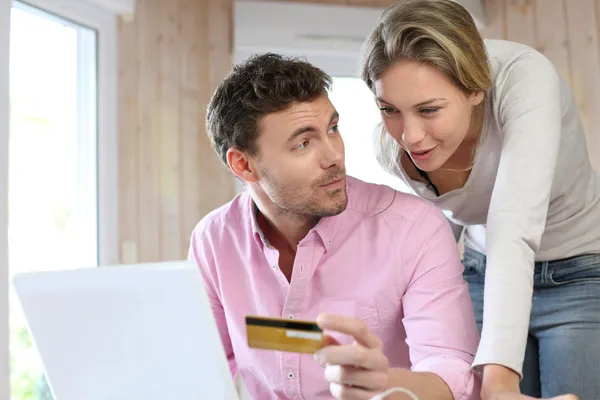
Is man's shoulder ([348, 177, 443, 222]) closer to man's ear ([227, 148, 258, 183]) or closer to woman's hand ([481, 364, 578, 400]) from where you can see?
man's ear ([227, 148, 258, 183])

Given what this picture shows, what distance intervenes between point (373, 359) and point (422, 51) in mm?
646

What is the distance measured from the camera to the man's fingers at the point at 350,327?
88 cm

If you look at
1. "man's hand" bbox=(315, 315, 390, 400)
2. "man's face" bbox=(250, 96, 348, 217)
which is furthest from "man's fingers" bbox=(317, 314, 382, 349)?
"man's face" bbox=(250, 96, 348, 217)

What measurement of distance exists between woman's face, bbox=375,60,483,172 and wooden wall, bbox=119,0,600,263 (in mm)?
1850

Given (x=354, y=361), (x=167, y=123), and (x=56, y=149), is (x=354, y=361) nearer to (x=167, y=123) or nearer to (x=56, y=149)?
(x=56, y=149)

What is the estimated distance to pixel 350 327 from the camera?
0.92 metres

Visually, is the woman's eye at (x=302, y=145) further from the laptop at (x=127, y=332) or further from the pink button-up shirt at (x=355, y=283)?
the laptop at (x=127, y=332)

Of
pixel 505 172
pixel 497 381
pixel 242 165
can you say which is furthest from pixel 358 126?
pixel 497 381

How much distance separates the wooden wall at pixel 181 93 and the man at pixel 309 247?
1536mm

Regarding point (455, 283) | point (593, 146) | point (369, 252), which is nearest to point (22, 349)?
point (369, 252)

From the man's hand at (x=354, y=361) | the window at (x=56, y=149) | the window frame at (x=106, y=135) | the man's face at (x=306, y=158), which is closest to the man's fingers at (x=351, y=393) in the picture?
the man's hand at (x=354, y=361)

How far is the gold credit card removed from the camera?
862 millimetres

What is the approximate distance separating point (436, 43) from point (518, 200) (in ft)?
1.09

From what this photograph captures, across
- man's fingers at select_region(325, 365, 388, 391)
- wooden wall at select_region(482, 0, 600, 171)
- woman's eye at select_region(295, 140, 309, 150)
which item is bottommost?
man's fingers at select_region(325, 365, 388, 391)
